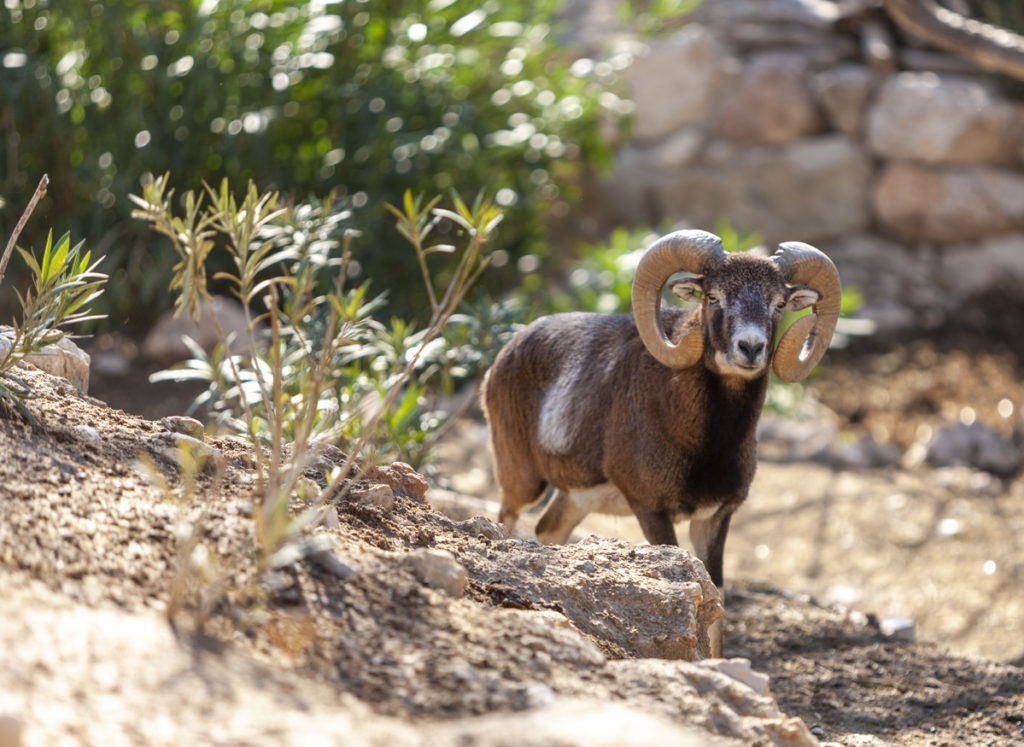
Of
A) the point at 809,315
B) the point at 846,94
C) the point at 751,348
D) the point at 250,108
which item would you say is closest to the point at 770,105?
the point at 846,94

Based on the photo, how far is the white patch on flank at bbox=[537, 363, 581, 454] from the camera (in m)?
5.37

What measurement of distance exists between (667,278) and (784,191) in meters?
8.18

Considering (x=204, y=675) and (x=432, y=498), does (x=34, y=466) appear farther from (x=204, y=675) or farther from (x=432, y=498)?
(x=432, y=498)

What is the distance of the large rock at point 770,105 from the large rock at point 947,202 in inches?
41.3

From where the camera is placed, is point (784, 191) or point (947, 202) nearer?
point (947, 202)

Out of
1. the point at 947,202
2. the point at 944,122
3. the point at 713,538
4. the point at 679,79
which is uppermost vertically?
the point at 713,538

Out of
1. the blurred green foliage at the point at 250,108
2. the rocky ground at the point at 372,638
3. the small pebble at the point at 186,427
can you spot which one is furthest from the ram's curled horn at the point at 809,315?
the blurred green foliage at the point at 250,108

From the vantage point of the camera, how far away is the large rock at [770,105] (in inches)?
487

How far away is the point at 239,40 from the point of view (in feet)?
29.5

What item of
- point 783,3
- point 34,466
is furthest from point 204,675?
point 783,3

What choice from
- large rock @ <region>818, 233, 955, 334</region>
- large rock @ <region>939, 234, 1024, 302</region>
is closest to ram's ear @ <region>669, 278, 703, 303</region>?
large rock @ <region>818, 233, 955, 334</region>

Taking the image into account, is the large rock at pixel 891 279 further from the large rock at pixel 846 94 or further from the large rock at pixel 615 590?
the large rock at pixel 615 590

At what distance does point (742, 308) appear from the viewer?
4.62m

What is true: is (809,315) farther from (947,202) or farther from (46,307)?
(947,202)
